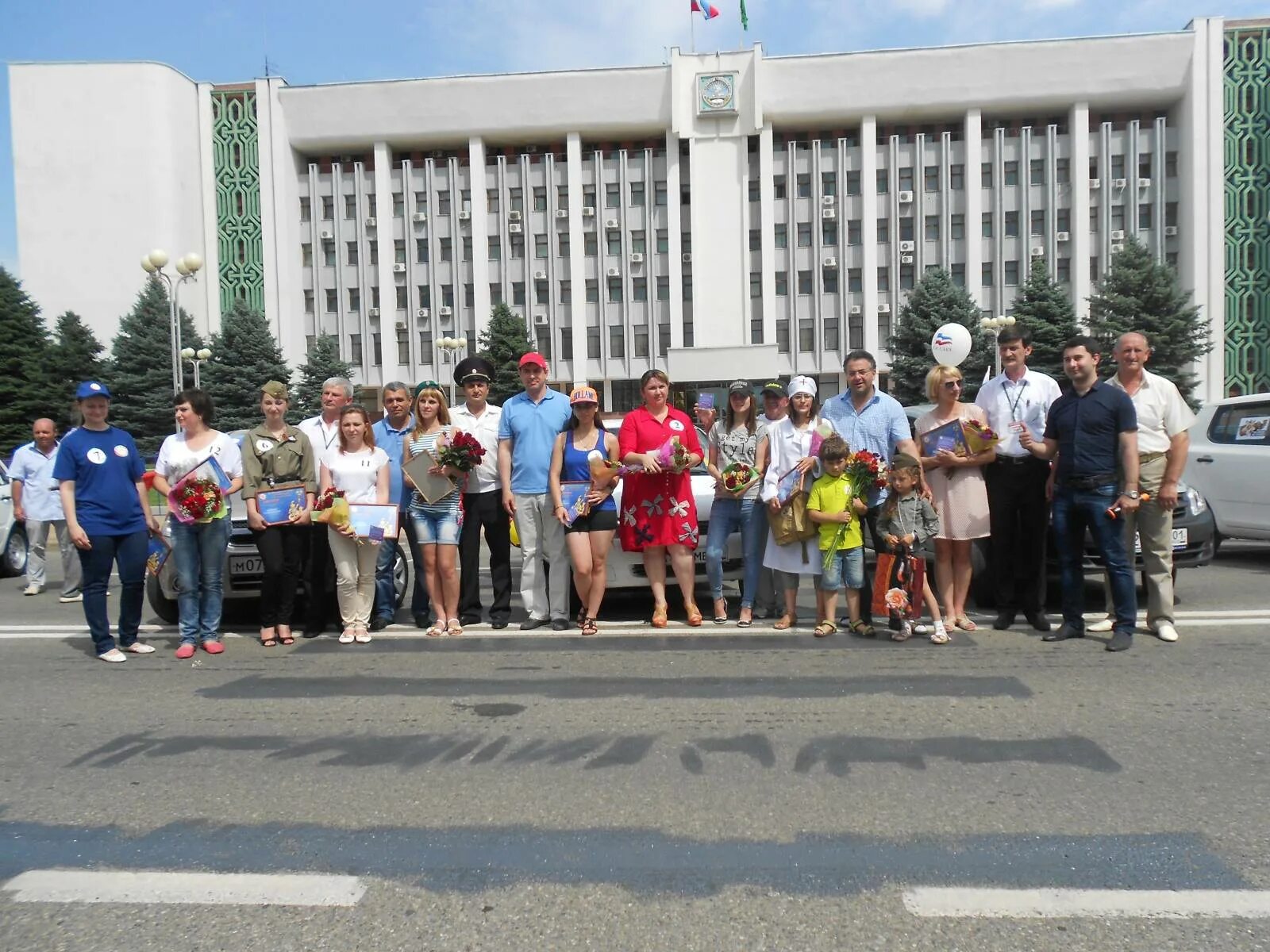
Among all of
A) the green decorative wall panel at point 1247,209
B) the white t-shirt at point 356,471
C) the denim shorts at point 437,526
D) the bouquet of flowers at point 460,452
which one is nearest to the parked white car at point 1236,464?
the bouquet of flowers at point 460,452

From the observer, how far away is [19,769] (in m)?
4.50

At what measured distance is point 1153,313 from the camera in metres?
41.1

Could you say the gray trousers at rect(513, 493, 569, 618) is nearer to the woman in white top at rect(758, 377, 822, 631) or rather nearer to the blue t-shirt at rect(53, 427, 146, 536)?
the woman in white top at rect(758, 377, 822, 631)

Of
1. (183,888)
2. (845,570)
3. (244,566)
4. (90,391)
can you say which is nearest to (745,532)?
(845,570)

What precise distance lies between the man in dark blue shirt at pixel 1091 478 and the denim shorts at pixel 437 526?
4.40 metres

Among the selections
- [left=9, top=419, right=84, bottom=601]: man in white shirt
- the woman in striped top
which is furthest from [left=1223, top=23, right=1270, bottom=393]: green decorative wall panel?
[left=9, top=419, right=84, bottom=601]: man in white shirt

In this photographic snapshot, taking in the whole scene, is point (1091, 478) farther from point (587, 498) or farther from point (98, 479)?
point (98, 479)

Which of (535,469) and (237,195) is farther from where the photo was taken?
(237,195)

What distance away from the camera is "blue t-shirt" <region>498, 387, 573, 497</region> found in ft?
24.4

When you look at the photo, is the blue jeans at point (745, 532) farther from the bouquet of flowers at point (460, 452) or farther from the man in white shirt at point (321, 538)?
the man in white shirt at point (321, 538)

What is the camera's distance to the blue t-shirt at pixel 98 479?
264 inches

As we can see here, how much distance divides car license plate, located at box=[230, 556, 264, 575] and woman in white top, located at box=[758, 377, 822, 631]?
4.10 metres

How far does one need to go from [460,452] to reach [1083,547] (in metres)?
4.52

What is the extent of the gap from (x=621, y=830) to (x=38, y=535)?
10.1 m
